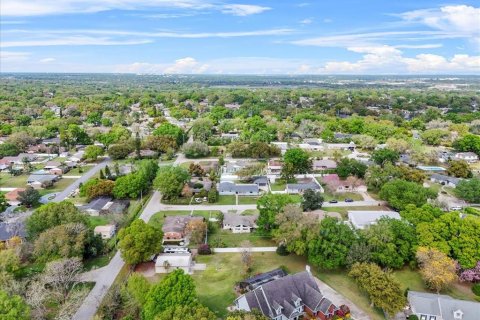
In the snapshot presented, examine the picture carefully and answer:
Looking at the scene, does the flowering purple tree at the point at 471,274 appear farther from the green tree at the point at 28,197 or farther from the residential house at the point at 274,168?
the green tree at the point at 28,197

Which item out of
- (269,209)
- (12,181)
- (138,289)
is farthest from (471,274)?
(12,181)

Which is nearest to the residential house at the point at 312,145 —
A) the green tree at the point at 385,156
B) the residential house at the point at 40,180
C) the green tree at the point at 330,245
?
→ the green tree at the point at 385,156

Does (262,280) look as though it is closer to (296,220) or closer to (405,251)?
(296,220)

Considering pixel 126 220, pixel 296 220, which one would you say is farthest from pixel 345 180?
pixel 126 220

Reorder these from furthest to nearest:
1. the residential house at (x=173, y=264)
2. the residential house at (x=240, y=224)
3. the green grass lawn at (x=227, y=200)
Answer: the green grass lawn at (x=227, y=200) < the residential house at (x=240, y=224) < the residential house at (x=173, y=264)

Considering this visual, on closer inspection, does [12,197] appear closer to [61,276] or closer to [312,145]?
[61,276]

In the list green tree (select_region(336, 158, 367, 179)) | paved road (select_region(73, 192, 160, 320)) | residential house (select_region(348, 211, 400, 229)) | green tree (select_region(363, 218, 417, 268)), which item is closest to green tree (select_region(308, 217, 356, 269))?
green tree (select_region(363, 218, 417, 268))
